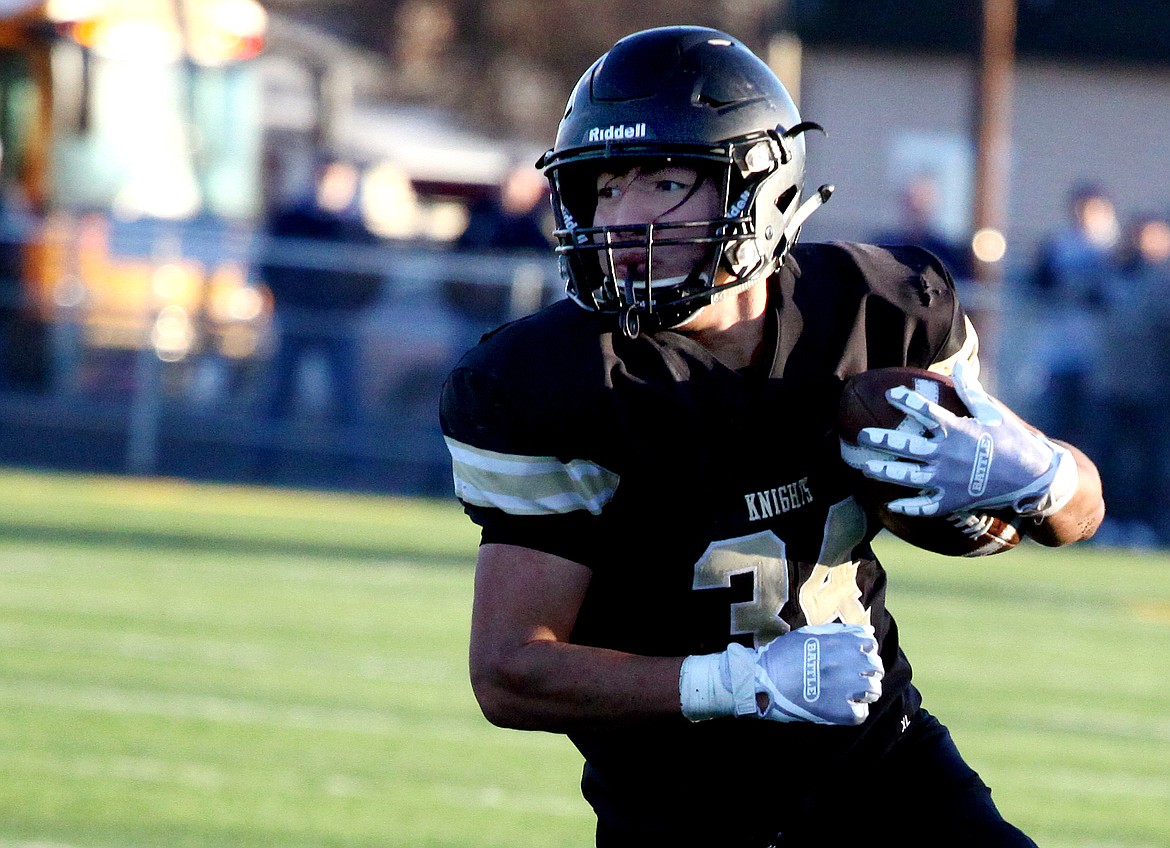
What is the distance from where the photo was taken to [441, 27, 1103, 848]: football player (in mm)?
2627

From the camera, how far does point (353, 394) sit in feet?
38.5

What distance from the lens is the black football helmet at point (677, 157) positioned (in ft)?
9.02

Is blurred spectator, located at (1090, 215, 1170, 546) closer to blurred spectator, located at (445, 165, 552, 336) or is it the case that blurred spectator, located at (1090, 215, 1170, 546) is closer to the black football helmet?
blurred spectator, located at (445, 165, 552, 336)

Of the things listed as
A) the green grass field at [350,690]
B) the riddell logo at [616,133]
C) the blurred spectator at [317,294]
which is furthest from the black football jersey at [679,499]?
the blurred spectator at [317,294]

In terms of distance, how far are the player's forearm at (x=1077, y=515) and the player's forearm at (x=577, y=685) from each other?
61cm

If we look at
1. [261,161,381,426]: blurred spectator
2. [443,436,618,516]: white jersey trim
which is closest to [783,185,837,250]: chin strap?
[443,436,618,516]: white jersey trim

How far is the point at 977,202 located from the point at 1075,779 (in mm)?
11583

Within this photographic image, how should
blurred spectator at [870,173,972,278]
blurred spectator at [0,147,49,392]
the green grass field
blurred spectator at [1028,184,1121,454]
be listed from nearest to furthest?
the green grass field, blurred spectator at [1028,184,1121,454], blurred spectator at [870,173,972,278], blurred spectator at [0,147,49,392]

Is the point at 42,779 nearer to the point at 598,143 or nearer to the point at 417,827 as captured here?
the point at 417,827

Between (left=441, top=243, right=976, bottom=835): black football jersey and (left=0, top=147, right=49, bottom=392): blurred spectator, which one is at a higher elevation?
(left=441, top=243, right=976, bottom=835): black football jersey

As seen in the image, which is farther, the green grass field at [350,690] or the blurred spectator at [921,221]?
the blurred spectator at [921,221]

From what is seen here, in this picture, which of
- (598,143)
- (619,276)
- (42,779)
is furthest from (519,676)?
(42,779)

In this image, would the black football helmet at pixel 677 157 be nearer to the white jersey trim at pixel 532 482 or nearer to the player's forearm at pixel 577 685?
the white jersey trim at pixel 532 482

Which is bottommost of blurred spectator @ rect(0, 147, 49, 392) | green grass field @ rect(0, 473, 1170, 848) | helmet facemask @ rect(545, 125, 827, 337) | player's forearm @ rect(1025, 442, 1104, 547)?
green grass field @ rect(0, 473, 1170, 848)
